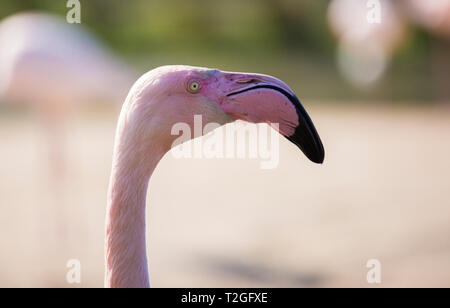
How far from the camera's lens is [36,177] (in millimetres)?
7223

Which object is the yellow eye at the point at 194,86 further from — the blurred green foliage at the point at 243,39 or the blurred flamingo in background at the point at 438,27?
the blurred green foliage at the point at 243,39

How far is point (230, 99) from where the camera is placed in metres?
1.93

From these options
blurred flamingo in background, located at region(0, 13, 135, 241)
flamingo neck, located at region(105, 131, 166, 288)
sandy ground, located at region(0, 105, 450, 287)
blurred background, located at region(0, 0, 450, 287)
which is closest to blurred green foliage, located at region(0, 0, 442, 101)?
blurred background, located at region(0, 0, 450, 287)

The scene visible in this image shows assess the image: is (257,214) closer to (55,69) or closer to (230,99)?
(55,69)

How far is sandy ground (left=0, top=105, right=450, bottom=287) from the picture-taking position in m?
4.55

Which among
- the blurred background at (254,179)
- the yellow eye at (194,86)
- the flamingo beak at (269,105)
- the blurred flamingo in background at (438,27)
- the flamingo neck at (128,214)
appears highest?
the blurred flamingo in background at (438,27)

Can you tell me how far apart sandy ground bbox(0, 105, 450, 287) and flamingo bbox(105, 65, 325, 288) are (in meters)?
2.42

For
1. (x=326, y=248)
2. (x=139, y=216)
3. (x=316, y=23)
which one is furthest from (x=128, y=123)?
(x=316, y=23)

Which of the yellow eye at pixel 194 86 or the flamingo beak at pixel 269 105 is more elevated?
the yellow eye at pixel 194 86

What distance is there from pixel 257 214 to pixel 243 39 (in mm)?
8651

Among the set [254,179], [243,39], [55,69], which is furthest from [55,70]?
[243,39]

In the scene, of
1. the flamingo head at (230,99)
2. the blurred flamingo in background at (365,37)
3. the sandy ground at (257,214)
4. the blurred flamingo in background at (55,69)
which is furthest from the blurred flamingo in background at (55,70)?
the blurred flamingo in background at (365,37)

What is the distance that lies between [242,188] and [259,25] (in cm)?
832

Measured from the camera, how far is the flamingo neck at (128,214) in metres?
1.91
